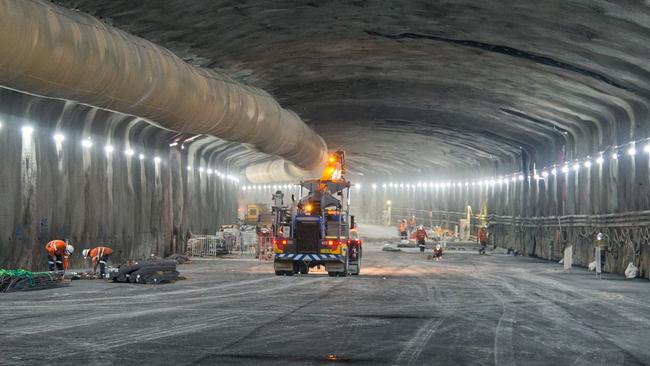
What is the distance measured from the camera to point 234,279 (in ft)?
95.8

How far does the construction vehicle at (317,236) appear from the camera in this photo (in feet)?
103

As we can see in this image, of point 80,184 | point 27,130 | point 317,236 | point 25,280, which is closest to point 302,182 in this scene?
point 317,236

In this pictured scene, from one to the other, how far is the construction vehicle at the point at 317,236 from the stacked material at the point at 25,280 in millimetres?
8492

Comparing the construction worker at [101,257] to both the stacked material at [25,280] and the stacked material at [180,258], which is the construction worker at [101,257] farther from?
the stacked material at [180,258]

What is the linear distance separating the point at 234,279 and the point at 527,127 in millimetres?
17769

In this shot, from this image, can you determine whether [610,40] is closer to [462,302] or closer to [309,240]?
[462,302]

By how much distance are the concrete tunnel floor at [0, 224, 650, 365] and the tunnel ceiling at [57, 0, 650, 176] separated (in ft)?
19.9

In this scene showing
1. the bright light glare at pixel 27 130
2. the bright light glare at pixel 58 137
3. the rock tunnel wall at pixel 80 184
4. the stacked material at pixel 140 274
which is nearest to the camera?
the rock tunnel wall at pixel 80 184

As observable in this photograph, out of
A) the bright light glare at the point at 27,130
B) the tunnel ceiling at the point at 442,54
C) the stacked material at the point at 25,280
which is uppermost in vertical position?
the tunnel ceiling at the point at 442,54

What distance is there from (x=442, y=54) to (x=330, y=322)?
1356 centimetres

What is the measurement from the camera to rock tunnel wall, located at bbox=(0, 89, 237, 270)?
85.7 feet

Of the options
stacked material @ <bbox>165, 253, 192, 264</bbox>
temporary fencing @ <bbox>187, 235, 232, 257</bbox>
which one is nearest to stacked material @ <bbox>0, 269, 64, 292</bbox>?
stacked material @ <bbox>165, 253, 192, 264</bbox>

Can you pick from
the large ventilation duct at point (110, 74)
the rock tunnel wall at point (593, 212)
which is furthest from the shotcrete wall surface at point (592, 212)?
the large ventilation duct at point (110, 74)

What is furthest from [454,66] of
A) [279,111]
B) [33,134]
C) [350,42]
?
[33,134]
